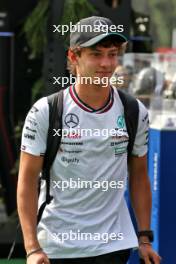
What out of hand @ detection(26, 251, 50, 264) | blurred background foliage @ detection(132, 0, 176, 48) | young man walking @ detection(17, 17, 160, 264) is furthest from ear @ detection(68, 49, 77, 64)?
blurred background foliage @ detection(132, 0, 176, 48)

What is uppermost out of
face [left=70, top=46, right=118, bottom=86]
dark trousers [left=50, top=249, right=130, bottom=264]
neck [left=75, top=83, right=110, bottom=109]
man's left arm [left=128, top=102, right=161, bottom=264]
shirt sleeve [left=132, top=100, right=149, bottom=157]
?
face [left=70, top=46, right=118, bottom=86]

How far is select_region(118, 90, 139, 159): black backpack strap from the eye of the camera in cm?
288

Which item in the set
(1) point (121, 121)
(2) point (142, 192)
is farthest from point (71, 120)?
(2) point (142, 192)

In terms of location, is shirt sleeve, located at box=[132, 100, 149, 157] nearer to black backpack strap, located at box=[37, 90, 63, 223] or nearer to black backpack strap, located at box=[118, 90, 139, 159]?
black backpack strap, located at box=[118, 90, 139, 159]

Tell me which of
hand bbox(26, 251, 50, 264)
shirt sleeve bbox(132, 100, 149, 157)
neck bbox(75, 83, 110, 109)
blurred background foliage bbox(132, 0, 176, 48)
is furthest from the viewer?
blurred background foliage bbox(132, 0, 176, 48)

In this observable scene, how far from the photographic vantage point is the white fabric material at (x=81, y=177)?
2773mm

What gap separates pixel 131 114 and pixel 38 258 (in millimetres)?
626

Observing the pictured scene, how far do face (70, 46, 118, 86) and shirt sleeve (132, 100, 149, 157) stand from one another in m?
0.22

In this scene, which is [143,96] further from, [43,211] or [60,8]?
[43,211]

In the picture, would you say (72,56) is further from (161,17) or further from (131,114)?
(161,17)

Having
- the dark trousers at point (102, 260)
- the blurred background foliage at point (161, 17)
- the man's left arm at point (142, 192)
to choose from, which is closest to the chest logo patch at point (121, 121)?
the man's left arm at point (142, 192)

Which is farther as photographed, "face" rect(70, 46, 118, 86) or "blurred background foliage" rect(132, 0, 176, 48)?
"blurred background foliage" rect(132, 0, 176, 48)

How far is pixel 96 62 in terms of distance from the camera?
9.20 ft

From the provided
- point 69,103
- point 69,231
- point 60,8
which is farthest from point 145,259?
point 60,8
